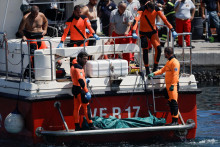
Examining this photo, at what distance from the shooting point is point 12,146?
38.1 feet

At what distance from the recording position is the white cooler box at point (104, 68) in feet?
37.0

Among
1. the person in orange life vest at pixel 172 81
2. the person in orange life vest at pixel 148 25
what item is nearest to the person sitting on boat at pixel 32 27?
the person in orange life vest at pixel 148 25

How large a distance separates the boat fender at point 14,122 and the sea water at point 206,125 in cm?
42

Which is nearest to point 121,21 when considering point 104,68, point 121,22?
point 121,22

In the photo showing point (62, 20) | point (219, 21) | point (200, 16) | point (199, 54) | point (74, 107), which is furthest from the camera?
point (200, 16)

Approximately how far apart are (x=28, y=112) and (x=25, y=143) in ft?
2.19

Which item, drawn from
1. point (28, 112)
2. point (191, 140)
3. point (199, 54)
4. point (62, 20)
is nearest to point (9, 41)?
point (62, 20)

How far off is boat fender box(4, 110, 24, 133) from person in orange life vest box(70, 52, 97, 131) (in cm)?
98

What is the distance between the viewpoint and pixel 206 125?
1320cm

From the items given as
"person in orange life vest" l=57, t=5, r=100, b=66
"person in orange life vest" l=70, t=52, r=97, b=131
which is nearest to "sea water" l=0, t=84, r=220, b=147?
"person in orange life vest" l=70, t=52, r=97, b=131

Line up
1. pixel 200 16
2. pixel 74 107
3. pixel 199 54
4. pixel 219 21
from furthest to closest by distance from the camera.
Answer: pixel 200 16
pixel 219 21
pixel 199 54
pixel 74 107

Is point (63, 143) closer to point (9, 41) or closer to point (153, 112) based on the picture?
point (153, 112)

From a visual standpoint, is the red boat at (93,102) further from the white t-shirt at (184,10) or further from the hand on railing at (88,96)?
the white t-shirt at (184,10)

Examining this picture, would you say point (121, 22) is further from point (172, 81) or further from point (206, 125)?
point (206, 125)
